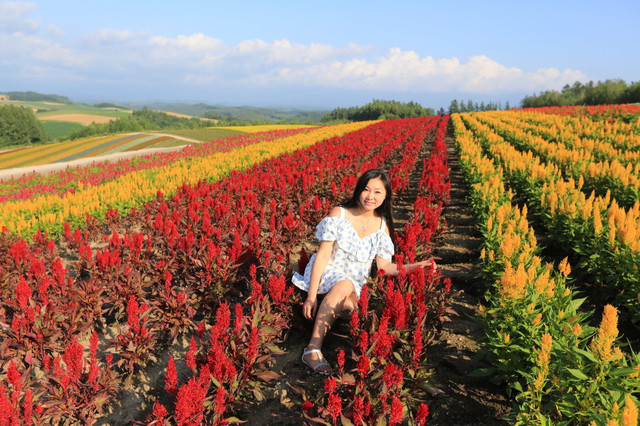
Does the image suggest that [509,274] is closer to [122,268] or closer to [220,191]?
[122,268]

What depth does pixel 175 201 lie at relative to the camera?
703 centimetres

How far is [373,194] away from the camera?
3455 mm

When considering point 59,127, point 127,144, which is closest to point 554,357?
point 127,144

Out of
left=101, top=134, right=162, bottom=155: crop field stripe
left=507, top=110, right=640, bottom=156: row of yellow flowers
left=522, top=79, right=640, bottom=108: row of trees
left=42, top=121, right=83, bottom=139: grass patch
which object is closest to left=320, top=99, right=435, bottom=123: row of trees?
left=522, top=79, right=640, bottom=108: row of trees

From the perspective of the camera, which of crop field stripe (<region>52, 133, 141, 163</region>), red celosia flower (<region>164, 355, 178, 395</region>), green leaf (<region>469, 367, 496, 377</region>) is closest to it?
red celosia flower (<region>164, 355, 178, 395</region>)

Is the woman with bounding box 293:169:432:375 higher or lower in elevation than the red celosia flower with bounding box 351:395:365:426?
higher

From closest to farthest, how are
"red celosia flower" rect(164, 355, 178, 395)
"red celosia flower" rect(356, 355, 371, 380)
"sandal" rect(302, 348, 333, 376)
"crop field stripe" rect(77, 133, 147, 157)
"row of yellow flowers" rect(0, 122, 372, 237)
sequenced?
"red celosia flower" rect(164, 355, 178, 395) < "red celosia flower" rect(356, 355, 371, 380) < "sandal" rect(302, 348, 333, 376) < "row of yellow flowers" rect(0, 122, 372, 237) < "crop field stripe" rect(77, 133, 147, 157)

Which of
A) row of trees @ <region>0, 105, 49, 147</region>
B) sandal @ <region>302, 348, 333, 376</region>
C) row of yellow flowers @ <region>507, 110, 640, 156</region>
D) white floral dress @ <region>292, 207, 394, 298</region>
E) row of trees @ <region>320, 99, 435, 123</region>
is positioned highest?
row of trees @ <region>320, 99, 435, 123</region>

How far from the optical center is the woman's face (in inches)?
136

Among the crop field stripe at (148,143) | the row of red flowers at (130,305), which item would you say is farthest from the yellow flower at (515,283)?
the crop field stripe at (148,143)

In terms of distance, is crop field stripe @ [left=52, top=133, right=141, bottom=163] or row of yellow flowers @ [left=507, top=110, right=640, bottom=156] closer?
row of yellow flowers @ [left=507, top=110, right=640, bottom=156]

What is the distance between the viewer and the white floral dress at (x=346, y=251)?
3.49 meters

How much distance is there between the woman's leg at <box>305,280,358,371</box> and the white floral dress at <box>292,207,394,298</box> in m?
0.21

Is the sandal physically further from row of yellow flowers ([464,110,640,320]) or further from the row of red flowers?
row of yellow flowers ([464,110,640,320])
